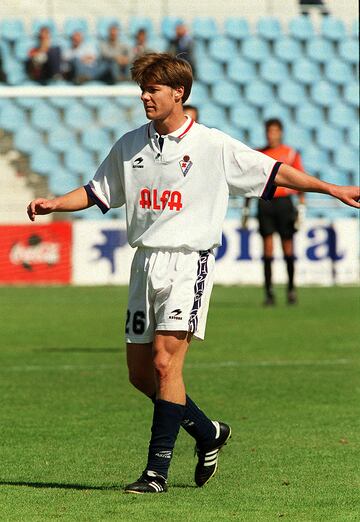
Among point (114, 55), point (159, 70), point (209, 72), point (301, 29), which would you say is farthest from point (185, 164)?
point (301, 29)

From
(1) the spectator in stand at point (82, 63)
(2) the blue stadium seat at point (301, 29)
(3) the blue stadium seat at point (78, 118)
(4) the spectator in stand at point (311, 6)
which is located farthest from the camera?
(4) the spectator in stand at point (311, 6)

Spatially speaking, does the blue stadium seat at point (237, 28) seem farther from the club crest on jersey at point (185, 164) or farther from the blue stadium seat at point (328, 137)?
the club crest on jersey at point (185, 164)

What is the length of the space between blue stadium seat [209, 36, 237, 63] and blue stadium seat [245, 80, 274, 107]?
2.39 ft

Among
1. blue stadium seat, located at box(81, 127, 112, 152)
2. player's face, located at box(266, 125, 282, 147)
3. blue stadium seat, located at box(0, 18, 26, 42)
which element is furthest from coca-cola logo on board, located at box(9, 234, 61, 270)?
player's face, located at box(266, 125, 282, 147)

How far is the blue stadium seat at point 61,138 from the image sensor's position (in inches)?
944

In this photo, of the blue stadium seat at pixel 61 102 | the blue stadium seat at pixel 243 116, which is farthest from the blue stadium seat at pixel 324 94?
the blue stadium seat at pixel 61 102

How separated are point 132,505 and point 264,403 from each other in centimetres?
346

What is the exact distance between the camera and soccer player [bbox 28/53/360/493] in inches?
212

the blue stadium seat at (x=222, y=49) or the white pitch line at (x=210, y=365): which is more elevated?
the blue stadium seat at (x=222, y=49)

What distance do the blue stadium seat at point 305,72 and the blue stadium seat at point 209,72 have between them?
59.2 inches

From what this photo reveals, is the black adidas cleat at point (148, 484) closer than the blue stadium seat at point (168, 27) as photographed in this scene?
Yes

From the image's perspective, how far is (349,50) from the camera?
25.9 m

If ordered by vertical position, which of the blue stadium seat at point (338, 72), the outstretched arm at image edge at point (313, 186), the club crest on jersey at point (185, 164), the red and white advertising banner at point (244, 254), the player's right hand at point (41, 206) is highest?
the blue stadium seat at point (338, 72)

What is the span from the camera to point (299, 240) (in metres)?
20.9
